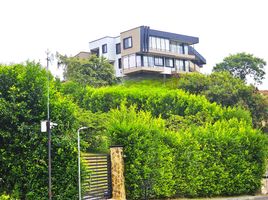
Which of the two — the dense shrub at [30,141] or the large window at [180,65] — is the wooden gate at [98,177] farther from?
the large window at [180,65]

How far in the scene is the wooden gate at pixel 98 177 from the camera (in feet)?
54.9

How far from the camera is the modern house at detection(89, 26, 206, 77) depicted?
5616 centimetres

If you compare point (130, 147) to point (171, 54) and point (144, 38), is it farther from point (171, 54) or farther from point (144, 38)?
point (171, 54)

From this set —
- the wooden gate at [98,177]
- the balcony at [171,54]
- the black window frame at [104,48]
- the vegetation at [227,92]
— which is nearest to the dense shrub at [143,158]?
the wooden gate at [98,177]

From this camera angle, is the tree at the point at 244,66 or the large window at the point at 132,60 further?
the tree at the point at 244,66

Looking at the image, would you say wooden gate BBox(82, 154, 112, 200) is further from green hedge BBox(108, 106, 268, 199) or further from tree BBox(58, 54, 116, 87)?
tree BBox(58, 54, 116, 87)

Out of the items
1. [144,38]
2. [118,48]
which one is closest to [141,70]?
[144,38]

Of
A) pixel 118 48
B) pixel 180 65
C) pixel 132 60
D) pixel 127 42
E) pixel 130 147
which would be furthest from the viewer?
pixel 180 65

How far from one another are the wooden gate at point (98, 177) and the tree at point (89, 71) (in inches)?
1106

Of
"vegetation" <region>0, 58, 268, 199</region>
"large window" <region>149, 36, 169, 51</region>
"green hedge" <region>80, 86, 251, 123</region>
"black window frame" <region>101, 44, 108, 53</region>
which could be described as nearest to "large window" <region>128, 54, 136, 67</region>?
"large window" <region>149, 36, 169, 51</region>

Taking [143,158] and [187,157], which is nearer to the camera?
[143,158]

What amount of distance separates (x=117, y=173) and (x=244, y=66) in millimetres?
48408

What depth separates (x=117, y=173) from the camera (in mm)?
17609

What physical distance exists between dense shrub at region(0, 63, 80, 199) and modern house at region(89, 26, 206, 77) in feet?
134
